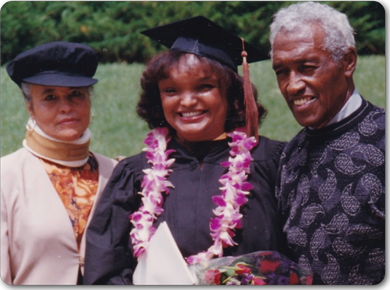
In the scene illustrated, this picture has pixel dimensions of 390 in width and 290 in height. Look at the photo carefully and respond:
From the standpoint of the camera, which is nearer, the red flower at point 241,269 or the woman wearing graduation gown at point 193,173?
the red flower at point 241,269

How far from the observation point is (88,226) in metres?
3.04

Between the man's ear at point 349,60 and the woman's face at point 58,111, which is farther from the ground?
the man's ear at point 349,60

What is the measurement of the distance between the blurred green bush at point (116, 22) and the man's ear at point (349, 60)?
1.26 m

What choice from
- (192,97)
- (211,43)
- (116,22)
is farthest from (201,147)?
(116,22)

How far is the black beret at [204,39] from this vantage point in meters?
3.04

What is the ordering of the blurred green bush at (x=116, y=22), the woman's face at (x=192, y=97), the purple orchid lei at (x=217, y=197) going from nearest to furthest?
the purple orchid lei at (x=217, y=197)
the woman's face at (x=192, y=97)
the blurred green bush at (x=116, y=22)

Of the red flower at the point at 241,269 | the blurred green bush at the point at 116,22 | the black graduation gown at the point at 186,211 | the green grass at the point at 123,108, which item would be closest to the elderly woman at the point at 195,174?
the black graduation gown at the point at 186,211

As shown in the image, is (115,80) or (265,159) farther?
(115,80)

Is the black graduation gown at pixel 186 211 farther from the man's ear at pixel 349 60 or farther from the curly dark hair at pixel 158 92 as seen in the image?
the man's ear at pixel 349 60

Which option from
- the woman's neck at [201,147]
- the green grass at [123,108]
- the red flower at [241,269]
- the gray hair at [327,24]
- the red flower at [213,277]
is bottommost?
the green grass at [123,108]

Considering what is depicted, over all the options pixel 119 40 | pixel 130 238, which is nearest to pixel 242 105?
pixel 130 238

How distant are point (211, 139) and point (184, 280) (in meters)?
0.77

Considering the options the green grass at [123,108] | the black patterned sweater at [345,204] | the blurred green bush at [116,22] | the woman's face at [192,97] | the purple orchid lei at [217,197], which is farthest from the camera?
the green grass at [123,108]

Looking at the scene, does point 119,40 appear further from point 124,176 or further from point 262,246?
point 262,246
